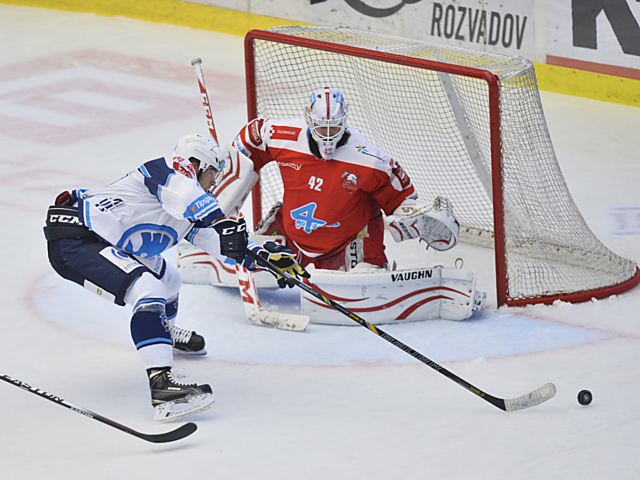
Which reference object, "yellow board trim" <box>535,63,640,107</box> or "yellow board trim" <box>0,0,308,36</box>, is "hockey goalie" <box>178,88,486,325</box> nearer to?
"yellow board trim" <box>535,63,640,107</box>

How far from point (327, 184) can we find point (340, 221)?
191 millimetres

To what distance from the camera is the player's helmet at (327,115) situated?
4.19 m

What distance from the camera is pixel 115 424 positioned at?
3033mm

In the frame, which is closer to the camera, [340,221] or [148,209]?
[148,209]

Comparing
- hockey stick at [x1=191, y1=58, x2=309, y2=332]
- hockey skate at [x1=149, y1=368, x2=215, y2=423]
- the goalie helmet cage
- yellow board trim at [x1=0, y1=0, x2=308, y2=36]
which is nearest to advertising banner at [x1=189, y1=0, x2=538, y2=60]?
yellow board trim at [x1=0, y1=0, x2=308, y2=36]

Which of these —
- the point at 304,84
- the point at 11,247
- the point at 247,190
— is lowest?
the point at 11,247

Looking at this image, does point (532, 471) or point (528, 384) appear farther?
point (528, 384)

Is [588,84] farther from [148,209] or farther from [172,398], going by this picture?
[172,398]

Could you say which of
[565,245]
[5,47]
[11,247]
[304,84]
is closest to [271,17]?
[5,47]

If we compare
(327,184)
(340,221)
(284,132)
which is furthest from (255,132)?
(340,221)

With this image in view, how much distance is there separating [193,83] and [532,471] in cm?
569

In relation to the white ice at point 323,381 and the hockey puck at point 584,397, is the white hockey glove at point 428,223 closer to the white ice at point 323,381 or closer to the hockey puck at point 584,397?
the white ice at point 323,381

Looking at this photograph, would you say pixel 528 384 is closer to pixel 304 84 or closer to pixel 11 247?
pixel 304 84

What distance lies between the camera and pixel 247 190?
4.72 m
